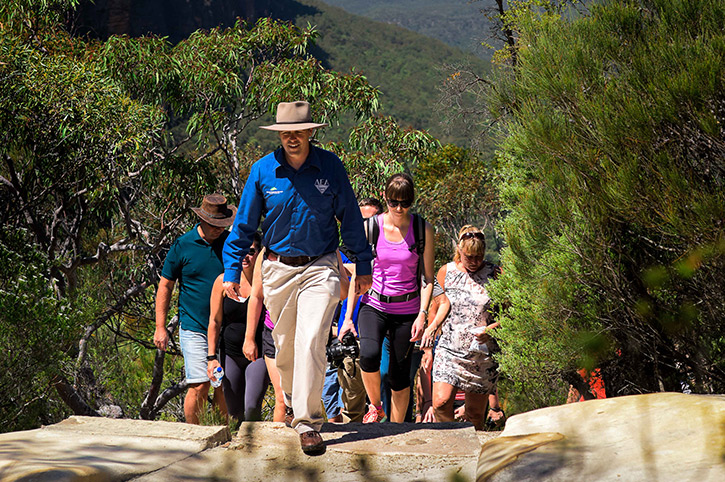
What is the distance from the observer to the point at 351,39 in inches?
3182

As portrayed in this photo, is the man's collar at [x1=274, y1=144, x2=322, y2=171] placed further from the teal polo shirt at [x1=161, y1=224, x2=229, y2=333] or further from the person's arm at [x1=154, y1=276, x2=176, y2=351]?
the person's arm at [x1=154, y1=276, x2=176, y2=351]

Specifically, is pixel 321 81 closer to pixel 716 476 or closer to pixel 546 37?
pixel 546 37

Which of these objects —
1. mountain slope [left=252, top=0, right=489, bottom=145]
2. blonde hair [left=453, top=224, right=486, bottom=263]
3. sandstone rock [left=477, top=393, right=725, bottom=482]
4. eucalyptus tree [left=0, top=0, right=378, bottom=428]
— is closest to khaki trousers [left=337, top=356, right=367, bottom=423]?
blonde hair [left=453, top=224, right=486, bottom=263]

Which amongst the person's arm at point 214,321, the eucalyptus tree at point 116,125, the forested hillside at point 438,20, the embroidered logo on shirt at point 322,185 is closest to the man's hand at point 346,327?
the person's arm at point 214,321

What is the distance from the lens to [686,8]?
4.19 meters

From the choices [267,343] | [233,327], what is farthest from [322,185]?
[233,327]

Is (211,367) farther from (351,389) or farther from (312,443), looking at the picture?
(312,443)

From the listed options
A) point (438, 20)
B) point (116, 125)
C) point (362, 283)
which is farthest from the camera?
point (438, 20)

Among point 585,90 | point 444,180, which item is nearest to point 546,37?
point 585,90

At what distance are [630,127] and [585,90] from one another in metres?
0.52

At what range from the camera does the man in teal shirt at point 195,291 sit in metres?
4.85

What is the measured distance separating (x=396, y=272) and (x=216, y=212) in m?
1.26

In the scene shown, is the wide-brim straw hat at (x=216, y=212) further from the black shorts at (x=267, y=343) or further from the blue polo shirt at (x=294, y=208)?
the blue polo shirt at (x=294, y=208)

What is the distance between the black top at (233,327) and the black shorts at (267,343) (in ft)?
0.55
